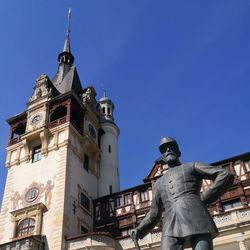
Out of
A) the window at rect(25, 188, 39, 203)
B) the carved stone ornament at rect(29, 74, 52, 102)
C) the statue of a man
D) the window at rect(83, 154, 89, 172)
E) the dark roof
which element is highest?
the dark roof

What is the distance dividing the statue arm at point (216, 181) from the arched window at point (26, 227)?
25459 mm

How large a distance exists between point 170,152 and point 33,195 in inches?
1047

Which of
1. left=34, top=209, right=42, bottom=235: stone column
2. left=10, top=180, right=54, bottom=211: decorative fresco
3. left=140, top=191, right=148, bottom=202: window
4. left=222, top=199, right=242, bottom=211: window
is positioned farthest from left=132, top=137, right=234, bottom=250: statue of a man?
left=140, top=191, right=148, bottom=202: window

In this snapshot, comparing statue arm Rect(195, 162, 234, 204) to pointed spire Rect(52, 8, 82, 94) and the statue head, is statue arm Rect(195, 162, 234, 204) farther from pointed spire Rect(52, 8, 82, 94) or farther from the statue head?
pointed spire Rect(52, 8, 82, 94)

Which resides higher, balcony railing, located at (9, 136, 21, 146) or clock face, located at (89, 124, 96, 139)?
clock face, located at (89, 124, 96, 139)

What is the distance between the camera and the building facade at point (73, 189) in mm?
25797

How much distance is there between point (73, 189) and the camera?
101 feet

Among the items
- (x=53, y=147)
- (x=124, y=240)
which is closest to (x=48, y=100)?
(x=53, y=147)

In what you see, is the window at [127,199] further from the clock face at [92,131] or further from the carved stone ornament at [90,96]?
the carved stone ornament at [90,96]

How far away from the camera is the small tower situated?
36469 mm

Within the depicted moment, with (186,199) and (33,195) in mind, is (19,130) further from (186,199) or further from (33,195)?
(186,199)

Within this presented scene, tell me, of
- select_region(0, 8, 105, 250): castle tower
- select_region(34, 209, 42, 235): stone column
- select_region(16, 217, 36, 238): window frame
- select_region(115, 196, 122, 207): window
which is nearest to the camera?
select_region(34, 209, 42, 235): stone column

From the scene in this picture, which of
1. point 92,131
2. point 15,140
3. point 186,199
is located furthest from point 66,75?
point 186,199

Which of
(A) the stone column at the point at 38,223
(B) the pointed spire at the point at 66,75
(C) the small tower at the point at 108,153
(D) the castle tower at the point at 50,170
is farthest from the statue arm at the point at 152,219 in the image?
(B) the pointed spire at the point at 66,75
